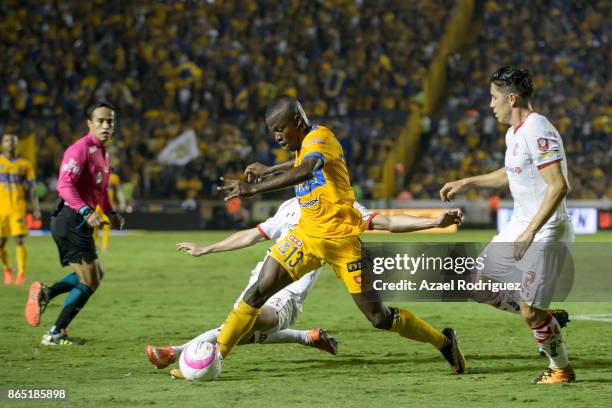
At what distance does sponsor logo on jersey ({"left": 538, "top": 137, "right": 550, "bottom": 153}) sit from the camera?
7238 mm

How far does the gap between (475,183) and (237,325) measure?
210 centimetres

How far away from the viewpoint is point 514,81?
295 inches

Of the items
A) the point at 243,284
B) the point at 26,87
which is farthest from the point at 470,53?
the point at 243,284

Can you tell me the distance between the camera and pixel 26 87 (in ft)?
110

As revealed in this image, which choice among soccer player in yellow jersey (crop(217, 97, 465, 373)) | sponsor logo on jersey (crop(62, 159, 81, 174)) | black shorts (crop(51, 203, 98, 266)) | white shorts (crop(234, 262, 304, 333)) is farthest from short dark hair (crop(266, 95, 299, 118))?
black shorts (crop(51, 203, 98, 266))

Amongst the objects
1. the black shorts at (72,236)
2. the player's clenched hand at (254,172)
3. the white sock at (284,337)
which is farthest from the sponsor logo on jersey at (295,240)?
the black shorts at (72,236)

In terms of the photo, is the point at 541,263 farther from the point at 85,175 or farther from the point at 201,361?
the point at 85,175

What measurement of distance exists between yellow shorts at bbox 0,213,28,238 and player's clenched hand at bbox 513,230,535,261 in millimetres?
11294

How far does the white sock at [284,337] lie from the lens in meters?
8.82

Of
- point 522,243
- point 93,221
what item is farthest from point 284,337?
point 522,243

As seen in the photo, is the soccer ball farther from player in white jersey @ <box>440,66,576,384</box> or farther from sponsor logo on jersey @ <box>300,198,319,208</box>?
player in white jersey @ <box>440,66,576,384</box>

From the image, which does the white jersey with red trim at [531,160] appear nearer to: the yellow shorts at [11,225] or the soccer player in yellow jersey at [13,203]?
the soccer player in yellow jersey at [13,203]

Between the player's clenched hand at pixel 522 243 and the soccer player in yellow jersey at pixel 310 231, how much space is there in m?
1.17

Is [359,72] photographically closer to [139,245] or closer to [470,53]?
[470,53]
